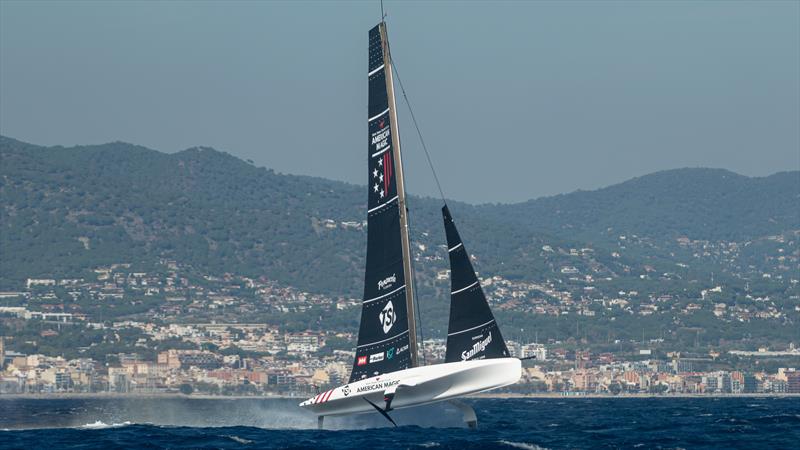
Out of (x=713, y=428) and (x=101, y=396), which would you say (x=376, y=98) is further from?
(x=101, y=396)

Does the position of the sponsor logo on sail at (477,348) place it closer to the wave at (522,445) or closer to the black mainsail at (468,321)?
the black mainsail at (468,321)

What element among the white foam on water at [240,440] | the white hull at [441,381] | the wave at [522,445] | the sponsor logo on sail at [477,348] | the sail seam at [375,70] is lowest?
the wave at [522,445]

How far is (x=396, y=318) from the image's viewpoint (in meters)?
49.8

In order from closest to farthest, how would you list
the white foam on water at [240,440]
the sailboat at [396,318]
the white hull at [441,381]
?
1. the white hull at [441,381]
2. the sailboat at [396,318]
3. the white foam on water at [240,440]

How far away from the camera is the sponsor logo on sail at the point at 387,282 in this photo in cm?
4981

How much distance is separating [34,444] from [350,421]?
381 inches

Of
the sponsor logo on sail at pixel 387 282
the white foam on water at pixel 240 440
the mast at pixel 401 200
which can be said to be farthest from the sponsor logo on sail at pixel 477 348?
the white foam on water at pixel 240 440

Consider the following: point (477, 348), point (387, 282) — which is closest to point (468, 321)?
point (477, 348)

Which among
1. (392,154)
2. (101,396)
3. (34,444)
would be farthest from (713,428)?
(101,396)

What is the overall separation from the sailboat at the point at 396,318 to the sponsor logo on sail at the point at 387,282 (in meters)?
0.03

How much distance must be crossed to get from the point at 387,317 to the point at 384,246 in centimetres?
209

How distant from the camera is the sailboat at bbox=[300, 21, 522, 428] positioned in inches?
1908

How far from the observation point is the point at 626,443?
2026 inches

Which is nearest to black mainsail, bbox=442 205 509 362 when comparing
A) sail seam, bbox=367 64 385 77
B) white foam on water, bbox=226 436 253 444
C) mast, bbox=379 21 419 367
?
mast, bbox=379 21 419 367
